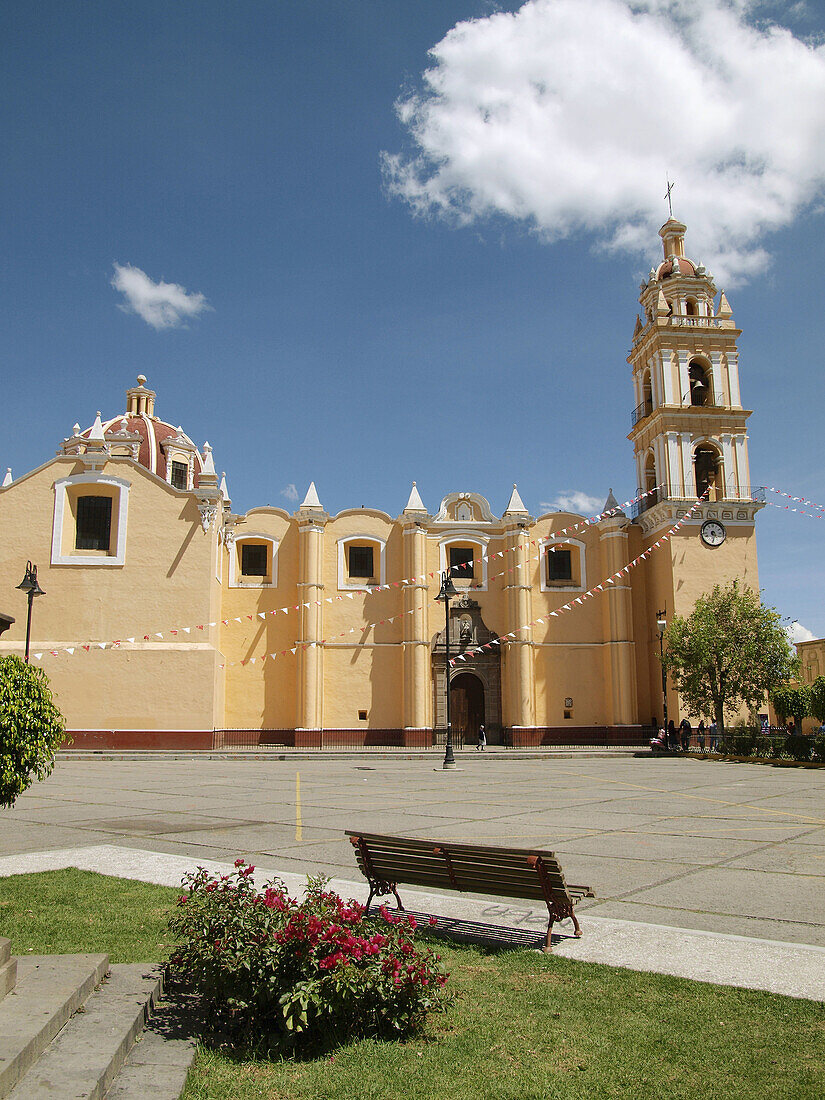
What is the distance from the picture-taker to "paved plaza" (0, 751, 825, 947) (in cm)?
717

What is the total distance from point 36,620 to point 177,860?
24322 millimetres

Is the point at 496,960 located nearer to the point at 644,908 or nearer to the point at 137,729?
the point at 644,908

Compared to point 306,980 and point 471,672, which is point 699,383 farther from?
point 306,980

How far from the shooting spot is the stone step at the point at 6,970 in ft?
13.2

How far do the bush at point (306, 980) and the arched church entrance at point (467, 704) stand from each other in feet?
100

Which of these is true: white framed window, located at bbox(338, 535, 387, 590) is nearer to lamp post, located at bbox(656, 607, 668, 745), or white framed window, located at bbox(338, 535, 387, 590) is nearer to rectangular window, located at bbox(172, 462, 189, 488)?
lamp post, located at bbox(656, 607, 668, 745)

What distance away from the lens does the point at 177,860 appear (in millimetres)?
8703

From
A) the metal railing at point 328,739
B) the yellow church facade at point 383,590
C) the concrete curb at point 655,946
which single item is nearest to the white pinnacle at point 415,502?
the yellow church facade at point 383,590

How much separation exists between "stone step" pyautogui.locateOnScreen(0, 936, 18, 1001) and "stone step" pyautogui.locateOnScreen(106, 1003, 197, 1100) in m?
0.69

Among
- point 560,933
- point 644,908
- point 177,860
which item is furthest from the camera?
point 177,860

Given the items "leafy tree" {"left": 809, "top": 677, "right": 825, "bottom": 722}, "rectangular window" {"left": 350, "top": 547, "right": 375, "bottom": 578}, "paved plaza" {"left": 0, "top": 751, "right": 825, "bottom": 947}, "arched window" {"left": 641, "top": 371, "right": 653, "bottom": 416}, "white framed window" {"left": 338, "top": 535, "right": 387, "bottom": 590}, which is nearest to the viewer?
"paved plaza" {"left": 0, "top": 751, "right": 825, "bottom": 947}

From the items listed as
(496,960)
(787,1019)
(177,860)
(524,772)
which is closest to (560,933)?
(496,960)

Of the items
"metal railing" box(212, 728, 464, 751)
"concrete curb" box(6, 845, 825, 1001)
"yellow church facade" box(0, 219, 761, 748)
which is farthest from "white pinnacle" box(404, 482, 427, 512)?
"concrete curb" box(6, 845, 825, 1001)

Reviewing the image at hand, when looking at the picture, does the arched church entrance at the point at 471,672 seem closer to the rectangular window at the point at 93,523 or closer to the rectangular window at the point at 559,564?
the rectangular window at the point at 559,564
